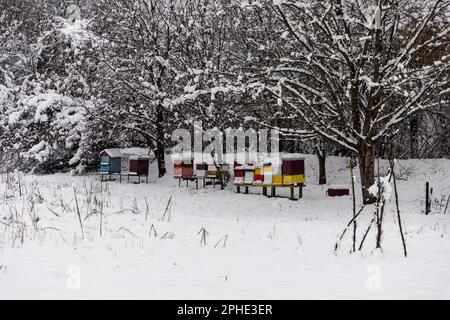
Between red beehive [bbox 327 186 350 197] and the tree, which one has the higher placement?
the tree

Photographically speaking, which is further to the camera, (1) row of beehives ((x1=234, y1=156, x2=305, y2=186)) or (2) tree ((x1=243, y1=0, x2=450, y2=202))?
(1) row of beehives ((x1=234, y1=156, x2=305, y2=186))

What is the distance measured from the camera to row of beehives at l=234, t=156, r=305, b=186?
14.7 meters

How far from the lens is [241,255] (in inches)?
203

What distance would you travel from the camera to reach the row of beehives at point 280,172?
14.7 m

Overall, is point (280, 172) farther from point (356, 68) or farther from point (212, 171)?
point (356, 68)

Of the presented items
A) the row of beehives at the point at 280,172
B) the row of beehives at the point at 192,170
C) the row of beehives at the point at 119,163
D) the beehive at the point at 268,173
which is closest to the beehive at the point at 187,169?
the row of beehives at the point at 192,170

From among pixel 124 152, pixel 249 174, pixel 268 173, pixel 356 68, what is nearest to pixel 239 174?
pixel 249 174

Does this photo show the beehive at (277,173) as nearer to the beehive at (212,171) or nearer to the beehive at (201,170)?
the beehive at (212,171)

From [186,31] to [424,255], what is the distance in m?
14.6

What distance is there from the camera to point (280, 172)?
48.6 feet

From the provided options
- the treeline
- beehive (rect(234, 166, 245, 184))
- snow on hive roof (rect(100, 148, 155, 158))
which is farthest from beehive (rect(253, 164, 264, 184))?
snow on hive roof (rect(100, 148, 155, 158))

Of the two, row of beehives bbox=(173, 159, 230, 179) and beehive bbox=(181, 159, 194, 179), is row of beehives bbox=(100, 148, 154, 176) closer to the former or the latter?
row of beehives bbox=(173, 159, 230, 179)

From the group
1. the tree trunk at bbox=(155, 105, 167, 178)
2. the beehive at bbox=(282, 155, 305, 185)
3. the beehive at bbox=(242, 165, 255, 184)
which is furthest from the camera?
the tree trunk at bbox=(155, 105, 167, 178)

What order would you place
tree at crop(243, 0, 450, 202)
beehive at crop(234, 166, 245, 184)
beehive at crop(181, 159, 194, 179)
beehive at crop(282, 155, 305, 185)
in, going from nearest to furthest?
1. tree at crop(243, 0, 450, 202)
2. beehive at crop(282, 155, 305, 185)
3. beehive at crop(234, 166, 245, 184)
4. beehive at crop(181, 159, 194, 179)
